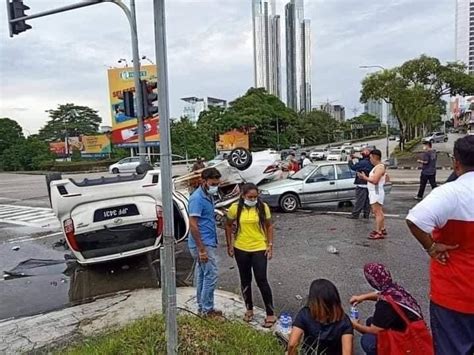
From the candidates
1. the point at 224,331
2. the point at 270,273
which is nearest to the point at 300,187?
the point at 270,273

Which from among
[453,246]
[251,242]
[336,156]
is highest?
[453,246]

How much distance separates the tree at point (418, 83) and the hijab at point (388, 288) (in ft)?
113

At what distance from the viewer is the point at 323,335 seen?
3.34 m

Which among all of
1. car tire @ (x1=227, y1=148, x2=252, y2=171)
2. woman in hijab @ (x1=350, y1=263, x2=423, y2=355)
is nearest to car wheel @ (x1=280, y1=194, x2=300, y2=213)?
car tire @ (x1=227, y1=148, x2=252, y2=171)

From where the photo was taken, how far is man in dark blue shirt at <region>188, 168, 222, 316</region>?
4668mm

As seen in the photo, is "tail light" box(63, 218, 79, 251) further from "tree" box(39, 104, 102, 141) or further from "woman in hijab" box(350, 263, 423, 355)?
"tree" box(39, 104, 102, 141)

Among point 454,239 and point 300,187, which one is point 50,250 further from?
point 454,239

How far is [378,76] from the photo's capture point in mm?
36344

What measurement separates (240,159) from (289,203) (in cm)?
183

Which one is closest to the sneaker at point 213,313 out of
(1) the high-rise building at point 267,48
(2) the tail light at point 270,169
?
(2) the tail light at point 270,169

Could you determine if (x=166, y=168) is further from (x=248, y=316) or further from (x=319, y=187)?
(x=319, y=187)

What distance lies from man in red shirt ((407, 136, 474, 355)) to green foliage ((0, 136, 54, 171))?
55.8 metres

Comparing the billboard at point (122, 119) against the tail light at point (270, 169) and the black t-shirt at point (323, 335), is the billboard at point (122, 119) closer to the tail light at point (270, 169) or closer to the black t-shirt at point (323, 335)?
the tail light at point (270, 169)

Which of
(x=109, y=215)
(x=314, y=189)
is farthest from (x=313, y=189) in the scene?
(x=109, y=215)
